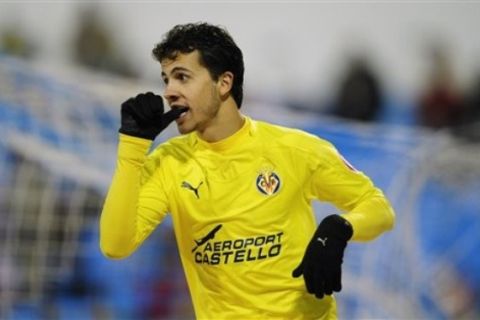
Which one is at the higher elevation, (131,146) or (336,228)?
(131,146)

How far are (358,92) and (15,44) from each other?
1.65 meters

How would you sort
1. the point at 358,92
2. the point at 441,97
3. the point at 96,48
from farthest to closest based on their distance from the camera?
1. the point at 441,97
2. the point at 358,92
3. the point at 96,48

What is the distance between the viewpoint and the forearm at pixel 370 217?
99.7 inches

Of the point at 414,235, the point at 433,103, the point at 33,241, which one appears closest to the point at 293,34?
the point at 433,103

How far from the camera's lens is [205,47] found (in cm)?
263

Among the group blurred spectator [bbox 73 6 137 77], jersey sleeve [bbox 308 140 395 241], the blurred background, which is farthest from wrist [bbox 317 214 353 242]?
blurred spectator [bbox 73 6 137 77]

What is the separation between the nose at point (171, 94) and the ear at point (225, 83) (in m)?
0.15

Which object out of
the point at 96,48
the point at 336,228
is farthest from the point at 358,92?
the point at 336,228

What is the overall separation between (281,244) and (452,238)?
2.49 metres

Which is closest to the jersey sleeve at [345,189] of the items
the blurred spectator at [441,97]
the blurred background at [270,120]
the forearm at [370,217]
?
the forearm at [370,217]

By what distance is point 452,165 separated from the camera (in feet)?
16.2

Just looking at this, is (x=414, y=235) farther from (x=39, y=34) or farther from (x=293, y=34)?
(x=39, y=34)

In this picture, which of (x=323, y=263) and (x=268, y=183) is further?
(x=268, y=183)

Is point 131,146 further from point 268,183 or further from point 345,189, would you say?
point 345,189
